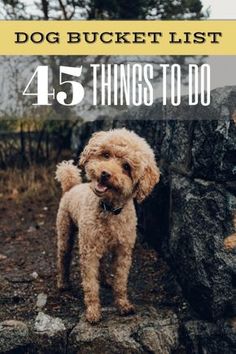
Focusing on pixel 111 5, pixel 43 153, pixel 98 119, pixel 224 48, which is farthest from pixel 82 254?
pixel 111 5

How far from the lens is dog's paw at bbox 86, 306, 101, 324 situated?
3.98m

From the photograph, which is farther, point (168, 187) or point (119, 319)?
point (168, 187)

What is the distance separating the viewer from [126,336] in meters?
3.92

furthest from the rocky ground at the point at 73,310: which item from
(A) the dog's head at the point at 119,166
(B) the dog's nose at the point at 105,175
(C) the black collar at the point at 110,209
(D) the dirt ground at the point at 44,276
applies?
(B) the dog's nose at the point at 105,175

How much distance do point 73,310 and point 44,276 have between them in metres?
0.81

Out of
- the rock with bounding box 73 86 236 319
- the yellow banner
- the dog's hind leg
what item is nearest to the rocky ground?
the dog's hind leg

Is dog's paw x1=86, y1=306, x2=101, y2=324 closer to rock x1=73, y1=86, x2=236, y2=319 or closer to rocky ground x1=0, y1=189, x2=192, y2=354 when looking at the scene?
rocky ground x1=0, y1=189, x2=192, y2=354

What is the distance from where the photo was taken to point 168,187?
475 centimetres

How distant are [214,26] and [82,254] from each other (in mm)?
1907

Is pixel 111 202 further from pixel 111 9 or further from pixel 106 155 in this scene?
pixel 111 9

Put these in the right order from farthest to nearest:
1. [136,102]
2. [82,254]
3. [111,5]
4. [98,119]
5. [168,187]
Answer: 1. [111,5]
2. [98,119]
3. [136,102]
4. [168,187]
5. [82,254]

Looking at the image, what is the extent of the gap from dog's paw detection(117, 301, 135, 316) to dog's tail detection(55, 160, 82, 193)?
3.63 ft

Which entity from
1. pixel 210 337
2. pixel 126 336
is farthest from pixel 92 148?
pixel 210 337

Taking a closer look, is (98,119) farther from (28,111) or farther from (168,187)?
(168,187)
